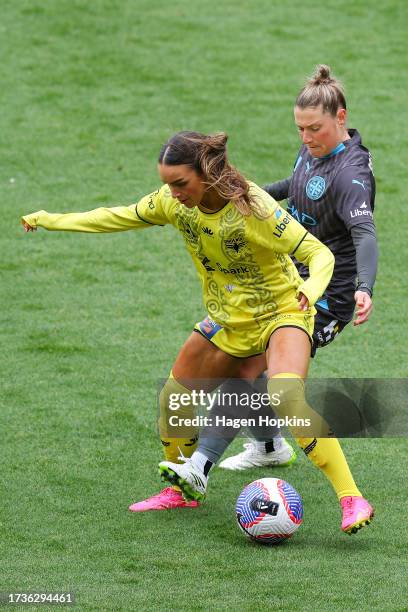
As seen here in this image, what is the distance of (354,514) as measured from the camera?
224 inches

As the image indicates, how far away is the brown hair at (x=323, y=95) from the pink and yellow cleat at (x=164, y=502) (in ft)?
7.18

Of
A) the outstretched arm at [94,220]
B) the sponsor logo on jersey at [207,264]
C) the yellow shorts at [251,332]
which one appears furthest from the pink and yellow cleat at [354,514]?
the outstretched arm at [94,220]

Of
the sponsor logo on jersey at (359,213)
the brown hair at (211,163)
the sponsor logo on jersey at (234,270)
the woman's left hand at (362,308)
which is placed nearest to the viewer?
the woman's left hand at (362,308)

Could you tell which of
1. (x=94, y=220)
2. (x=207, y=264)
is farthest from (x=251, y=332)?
(x=94, y=220)

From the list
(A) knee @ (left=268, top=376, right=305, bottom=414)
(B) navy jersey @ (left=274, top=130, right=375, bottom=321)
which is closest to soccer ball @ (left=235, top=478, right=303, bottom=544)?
(A) knee @ (left=268, top=376, right=305, bottom=414)

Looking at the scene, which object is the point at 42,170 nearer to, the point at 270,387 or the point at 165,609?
the point at 270,387

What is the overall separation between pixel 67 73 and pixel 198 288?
4.79 metres

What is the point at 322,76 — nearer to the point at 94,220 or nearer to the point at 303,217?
the point at 303,217

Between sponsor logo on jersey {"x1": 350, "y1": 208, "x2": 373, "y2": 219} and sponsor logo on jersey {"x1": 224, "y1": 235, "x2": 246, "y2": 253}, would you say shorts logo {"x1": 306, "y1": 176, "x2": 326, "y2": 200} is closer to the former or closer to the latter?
sponsor logo on jersey {"x1": 350, "y1": 208, "x2": 373, "y2": 219}

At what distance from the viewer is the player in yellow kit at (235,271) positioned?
18.5 feet

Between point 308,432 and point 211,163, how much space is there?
1.37 meters

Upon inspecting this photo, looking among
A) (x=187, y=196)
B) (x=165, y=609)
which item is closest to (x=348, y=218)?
(x=187, y=196)

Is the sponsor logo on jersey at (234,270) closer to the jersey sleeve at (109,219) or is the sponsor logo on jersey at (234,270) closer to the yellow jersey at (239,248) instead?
the yellow jersey at (239,248)

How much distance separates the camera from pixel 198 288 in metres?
9.65
